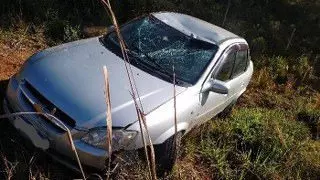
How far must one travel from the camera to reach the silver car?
3918mm

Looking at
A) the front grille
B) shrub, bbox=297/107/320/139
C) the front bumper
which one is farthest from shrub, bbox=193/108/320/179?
the front grille

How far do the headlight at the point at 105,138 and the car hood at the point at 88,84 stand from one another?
0.19 feet

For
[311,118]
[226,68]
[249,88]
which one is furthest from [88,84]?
[249,88]

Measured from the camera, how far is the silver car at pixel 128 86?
3918 millimetres

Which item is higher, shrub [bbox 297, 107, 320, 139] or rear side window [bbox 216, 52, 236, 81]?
rear side window [bbox 216, 52, 236, 81]

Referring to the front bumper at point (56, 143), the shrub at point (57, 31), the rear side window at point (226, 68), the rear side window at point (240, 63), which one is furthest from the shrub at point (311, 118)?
the front bumper at point (56, 143)

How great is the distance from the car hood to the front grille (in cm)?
4

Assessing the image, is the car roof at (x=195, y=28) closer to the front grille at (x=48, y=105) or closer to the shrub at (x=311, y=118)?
the front grille at (x=48, y=105)

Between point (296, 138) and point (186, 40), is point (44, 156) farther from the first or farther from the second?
point (296, 138)

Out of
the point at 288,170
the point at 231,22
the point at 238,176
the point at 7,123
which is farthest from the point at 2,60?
the point at 231,22

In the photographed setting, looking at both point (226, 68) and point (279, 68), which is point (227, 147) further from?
point (279, 68)

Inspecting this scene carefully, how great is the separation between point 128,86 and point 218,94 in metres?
1.33

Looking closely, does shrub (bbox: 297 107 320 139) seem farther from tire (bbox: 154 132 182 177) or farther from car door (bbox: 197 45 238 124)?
tire (bbox: 154 132 182 177)

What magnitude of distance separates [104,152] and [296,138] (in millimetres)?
3515
